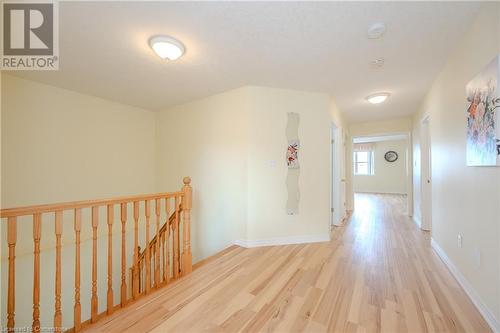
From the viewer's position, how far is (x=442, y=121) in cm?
252

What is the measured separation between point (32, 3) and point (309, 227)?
3.61 metres

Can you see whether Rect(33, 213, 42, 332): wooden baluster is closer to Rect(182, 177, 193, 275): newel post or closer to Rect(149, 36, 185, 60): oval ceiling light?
Rect(182, 177, 193, 275): newel post

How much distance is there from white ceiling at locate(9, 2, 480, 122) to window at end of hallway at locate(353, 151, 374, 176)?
269 inches

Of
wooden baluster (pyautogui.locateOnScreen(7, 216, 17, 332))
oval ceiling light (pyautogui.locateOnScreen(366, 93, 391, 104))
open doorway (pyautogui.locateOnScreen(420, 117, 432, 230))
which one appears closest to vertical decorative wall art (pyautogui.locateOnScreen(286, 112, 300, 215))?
oval ceiling light (pyautogui.locateOnScreen(366, 93, 391, 104))

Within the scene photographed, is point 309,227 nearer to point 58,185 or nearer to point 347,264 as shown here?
point 347,264

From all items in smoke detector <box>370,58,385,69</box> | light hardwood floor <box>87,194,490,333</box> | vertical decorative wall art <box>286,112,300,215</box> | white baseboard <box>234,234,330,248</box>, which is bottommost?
light hardwood floor <box>87,194,490,333</box>

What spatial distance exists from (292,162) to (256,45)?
5.38 ft

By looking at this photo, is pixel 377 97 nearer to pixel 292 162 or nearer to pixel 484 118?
pixel 292 162

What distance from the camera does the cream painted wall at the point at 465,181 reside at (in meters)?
1.46

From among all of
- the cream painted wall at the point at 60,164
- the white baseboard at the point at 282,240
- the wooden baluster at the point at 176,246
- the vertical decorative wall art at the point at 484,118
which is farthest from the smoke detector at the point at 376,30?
the cream painted wall at the point at 60,164

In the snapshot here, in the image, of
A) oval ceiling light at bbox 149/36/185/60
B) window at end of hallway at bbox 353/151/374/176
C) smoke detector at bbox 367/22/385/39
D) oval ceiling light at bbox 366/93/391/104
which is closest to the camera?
smoke detector at bbox 367/22/385/39

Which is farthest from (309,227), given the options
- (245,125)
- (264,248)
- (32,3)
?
(32,3)

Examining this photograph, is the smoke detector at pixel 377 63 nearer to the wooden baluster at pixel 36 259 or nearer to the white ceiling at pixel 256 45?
the white ceiling at pixel 256 45

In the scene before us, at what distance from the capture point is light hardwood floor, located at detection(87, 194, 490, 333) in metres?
1.45
